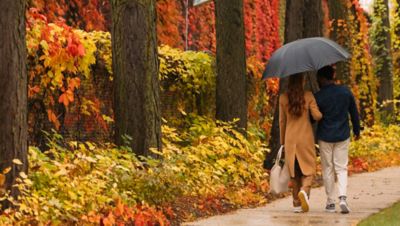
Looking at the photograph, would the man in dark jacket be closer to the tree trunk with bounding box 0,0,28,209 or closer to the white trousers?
the white trousers

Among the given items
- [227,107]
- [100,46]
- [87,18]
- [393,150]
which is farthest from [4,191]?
[393,150]

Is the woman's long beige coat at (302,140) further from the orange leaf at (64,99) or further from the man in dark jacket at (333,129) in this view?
the orange leaf at (64,99)

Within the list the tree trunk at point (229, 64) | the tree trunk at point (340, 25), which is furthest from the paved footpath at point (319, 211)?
the tree trunk at point (340, 25)

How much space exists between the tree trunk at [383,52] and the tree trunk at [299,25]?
14973mm

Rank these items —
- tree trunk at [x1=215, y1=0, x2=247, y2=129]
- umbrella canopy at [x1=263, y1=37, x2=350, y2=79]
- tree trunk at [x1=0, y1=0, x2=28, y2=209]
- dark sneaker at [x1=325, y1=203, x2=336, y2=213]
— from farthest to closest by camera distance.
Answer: tree trunk at [x1=215, y1=0, x2=247, y2=129] < dark sneaker at [x1=325, y1=203, x2=336, y2=213] < umbrella canopy at [x1=263, y1=37, x2=350, y2=79] < tree trunk at [x1=0, y1=0, x2=28, y2=209]

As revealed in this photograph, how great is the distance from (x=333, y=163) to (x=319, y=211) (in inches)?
23.3

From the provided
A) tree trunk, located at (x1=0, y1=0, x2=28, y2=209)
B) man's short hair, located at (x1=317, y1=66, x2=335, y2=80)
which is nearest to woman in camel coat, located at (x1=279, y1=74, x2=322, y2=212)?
man's short hair, located at (x1=317, y1=66, x2=335, y2=80)

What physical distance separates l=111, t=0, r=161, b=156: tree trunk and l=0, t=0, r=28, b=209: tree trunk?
10.7 ft

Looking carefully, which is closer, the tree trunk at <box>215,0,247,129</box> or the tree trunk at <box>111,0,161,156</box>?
the tree trunk at <box>111,0,161,156</box>

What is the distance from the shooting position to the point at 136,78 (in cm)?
1215

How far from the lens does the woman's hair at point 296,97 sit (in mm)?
11523

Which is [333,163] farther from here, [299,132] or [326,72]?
[326,72]

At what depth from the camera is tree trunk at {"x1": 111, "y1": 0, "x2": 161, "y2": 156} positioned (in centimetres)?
1208

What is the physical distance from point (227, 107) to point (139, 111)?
437cm
